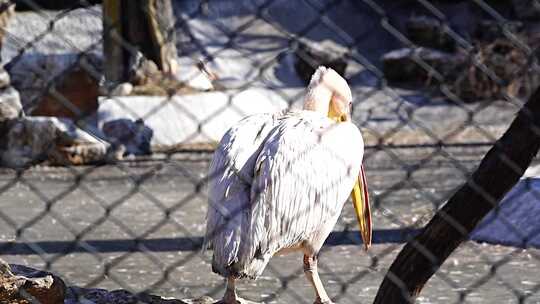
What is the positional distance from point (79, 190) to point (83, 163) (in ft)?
3.19

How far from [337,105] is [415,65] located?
214 inches

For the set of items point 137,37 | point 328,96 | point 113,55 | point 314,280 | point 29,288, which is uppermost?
point 328,96

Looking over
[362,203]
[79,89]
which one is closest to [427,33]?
[79,89]

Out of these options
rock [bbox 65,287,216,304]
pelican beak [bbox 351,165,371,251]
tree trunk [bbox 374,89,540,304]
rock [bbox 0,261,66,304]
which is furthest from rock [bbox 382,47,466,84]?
tree trunk [bbox 374,89,540,304]

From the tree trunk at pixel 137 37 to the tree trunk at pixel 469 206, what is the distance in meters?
5.62

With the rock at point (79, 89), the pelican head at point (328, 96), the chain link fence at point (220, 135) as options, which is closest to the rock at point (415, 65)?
the chain link fence at point (220, 135)

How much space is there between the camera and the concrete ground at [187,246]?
3281 millimetres

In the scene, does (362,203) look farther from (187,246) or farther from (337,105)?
(187,246)

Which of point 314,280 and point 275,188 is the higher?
point 275,188

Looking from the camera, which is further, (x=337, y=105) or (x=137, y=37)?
(x=137, y=37)

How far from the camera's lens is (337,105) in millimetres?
3293

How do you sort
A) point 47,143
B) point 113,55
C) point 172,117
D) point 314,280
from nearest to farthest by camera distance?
1. point 314,280
2. point 47,143
3. point 172,117
4. point 113,55

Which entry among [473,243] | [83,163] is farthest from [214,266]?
[83,163]

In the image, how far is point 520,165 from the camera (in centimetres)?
176
